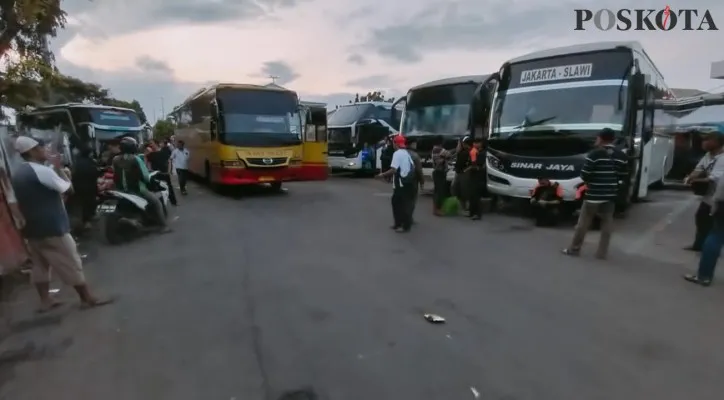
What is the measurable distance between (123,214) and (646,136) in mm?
9664

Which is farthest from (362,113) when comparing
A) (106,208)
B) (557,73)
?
(106,208)

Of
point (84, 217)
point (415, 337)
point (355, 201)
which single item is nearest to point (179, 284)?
point (415, 337)

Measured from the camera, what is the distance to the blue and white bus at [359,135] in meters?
22.2

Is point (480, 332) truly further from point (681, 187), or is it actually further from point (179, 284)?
point (681, 187)

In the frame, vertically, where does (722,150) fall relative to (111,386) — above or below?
above

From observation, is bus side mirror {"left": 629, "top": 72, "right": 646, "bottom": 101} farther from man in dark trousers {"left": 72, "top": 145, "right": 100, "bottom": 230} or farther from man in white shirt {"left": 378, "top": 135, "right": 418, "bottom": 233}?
man in dark trousers {"left": 72, "top": 145, "right": 100, "bottom": 230}

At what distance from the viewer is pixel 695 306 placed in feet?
19.0

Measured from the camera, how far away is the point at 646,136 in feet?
37.2

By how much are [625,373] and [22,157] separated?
18.2 ft

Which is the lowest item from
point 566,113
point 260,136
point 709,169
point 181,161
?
point 181,161

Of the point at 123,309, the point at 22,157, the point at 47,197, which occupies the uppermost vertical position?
the point at 22,157

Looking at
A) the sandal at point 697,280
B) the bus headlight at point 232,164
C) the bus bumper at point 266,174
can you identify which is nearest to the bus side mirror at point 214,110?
the bus headlight at point 232,164

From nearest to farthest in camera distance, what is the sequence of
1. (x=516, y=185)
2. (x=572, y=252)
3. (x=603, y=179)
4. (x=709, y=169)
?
(x=709, y=169) < (x=603, y=179) < (x=572, y=252) < (x=516, y=185)

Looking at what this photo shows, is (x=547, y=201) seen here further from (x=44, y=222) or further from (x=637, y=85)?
(x=44, y=222)
